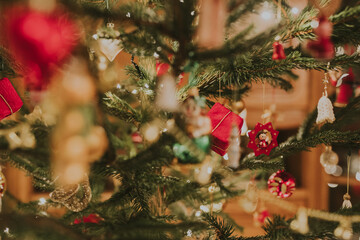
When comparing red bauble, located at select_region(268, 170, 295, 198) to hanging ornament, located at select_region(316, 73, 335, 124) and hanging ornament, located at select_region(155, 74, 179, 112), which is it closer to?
hanging ornament, located at select_region(316, 73, 335, 124)

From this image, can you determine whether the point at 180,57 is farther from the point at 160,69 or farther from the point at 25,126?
the point at 25,126

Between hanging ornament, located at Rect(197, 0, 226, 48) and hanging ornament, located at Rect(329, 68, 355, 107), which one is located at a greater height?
hanging ornament, located at Rect(329, 68, 355, 107)

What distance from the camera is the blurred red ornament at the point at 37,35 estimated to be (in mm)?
298

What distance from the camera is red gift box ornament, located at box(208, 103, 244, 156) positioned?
64 cm

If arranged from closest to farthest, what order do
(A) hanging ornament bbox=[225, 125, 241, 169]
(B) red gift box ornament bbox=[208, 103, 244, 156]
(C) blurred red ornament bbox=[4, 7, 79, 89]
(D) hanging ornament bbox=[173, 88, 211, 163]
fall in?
(C) blurred red ornament bbox=[4, 7, 79, 89] → (D) hanging ornament bbox=[173, 88, 211, 163] → (B) red gift box ornament bbox=[208, 103, 244, 156] → (A) hanging ornament bbox=[225, 125, 241, 169]

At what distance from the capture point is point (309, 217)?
28.7 inches

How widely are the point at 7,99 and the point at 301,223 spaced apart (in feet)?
2.07

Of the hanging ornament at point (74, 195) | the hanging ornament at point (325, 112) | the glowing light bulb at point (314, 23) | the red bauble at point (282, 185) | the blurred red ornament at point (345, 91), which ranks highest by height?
the blurred red ornament at point (345, 91)

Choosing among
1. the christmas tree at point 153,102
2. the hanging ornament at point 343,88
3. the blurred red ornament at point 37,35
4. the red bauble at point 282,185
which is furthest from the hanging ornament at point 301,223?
the blurred red ornament at point 37,35

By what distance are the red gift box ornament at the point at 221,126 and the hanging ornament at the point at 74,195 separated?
0.85 ft

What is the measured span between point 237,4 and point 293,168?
168 centimetres

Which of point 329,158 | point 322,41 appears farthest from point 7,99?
point 329,158

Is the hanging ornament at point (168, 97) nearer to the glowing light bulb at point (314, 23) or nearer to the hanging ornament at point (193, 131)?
the hanging ornament at point (193, 131)

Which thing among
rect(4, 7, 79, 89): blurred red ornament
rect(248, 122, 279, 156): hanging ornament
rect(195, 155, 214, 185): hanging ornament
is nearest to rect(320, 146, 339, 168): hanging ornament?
rect(248, 122, 279, 156): hanging ornament
